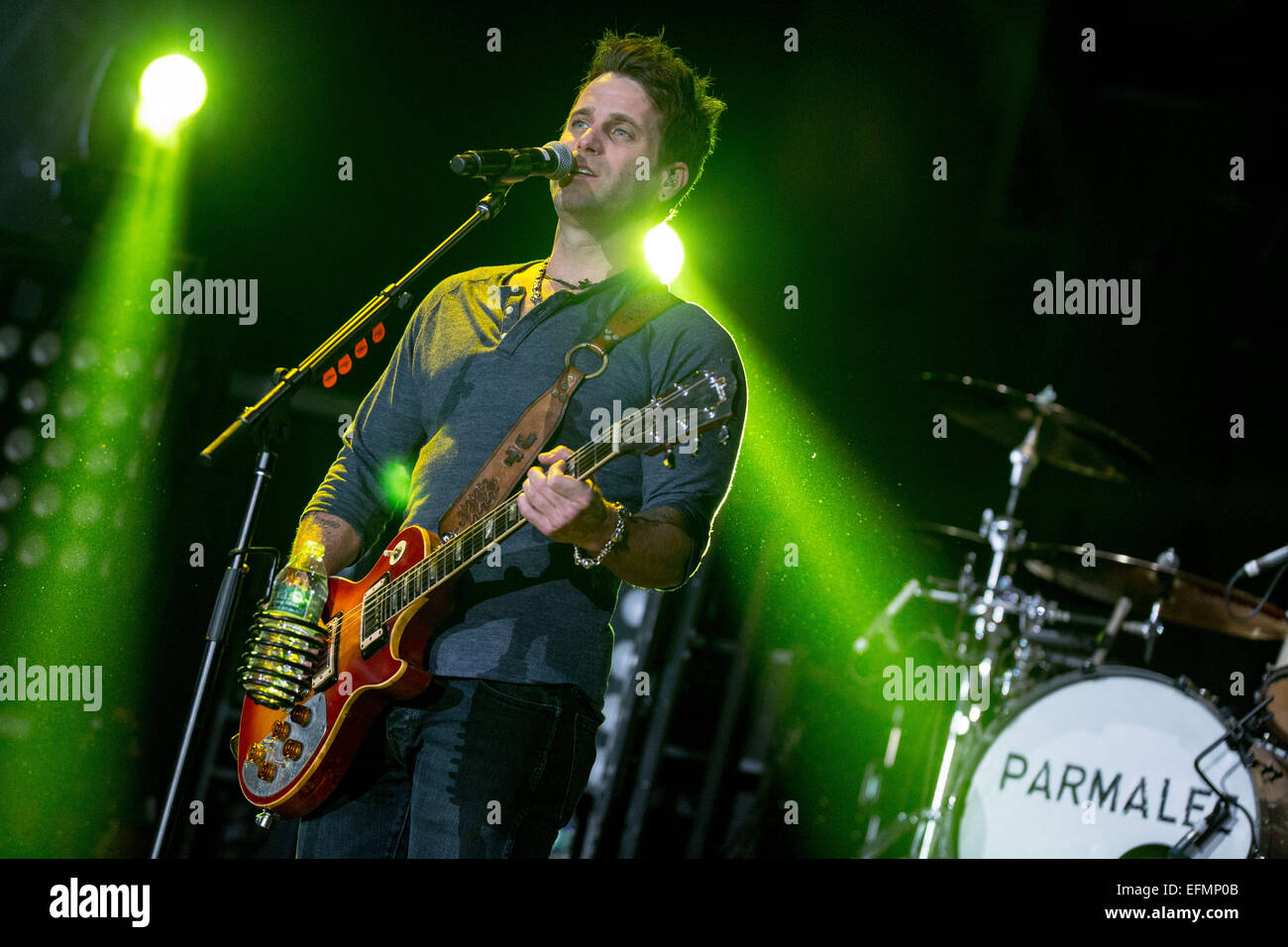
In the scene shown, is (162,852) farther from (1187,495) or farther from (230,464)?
(1187,495)

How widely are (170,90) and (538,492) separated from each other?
2441mm

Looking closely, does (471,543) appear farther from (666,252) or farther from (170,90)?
(170,90)

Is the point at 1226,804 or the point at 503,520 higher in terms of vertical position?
the point at 503,520

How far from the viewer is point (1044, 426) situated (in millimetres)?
3779

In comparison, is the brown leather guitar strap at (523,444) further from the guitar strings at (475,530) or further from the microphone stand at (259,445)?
the microphone stand at (259,445)

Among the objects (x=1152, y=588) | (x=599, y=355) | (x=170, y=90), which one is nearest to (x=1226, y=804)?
(x=1152, y=588)

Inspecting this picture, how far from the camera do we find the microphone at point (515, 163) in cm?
216

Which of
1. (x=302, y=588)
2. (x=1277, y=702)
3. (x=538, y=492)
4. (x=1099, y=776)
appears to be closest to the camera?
(x=538, y=492)

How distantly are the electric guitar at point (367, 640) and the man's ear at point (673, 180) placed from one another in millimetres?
649

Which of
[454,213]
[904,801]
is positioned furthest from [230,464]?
[904,801]

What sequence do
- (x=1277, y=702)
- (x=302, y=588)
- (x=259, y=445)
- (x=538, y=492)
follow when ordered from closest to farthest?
(x=538, y=492), (x=302, y=588), (x=259, y=445), (x=1277, y=702)

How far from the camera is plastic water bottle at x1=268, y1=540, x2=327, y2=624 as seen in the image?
7.04 ft
